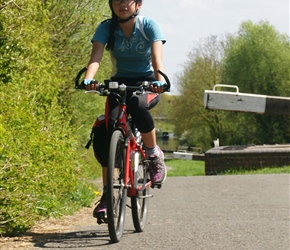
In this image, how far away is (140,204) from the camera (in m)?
7.35

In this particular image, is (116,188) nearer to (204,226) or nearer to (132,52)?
(132,52)

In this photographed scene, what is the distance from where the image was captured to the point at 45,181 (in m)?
8.12

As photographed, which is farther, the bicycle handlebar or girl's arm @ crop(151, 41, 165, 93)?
girl's arm @ crop(151, 41, 165, 93)

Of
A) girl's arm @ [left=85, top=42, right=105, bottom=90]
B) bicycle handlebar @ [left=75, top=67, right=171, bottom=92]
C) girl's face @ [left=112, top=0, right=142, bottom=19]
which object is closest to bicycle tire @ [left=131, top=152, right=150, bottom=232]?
bicycle handlebar @ [left=75, top=67, right=171, bottom=92]

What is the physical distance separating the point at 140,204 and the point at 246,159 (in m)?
14.5

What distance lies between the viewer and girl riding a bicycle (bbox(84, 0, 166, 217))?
639 centimetres

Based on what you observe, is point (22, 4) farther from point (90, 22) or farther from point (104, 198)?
point (90, 22)

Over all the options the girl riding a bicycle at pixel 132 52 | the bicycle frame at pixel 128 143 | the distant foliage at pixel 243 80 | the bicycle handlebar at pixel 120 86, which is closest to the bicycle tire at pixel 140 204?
the bicycle frame at pixel 128 143

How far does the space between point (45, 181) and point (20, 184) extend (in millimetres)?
1141

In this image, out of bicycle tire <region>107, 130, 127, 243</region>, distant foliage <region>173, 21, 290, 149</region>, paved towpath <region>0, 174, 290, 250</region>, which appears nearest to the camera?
bicycle tire <region>107, 130, 127, 243</region>

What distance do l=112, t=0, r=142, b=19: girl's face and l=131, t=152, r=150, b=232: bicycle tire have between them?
1.35m

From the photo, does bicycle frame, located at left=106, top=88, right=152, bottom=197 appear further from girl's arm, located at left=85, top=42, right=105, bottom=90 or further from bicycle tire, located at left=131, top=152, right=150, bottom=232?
girl's arm, located at left=85, top=42, right=105, bottom=90

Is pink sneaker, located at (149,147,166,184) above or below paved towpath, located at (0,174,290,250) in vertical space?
above

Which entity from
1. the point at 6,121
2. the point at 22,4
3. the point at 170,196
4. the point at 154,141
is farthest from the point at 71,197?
the point at 154,141
